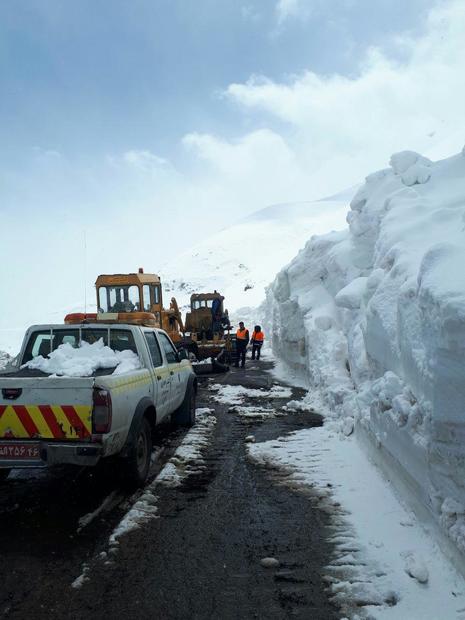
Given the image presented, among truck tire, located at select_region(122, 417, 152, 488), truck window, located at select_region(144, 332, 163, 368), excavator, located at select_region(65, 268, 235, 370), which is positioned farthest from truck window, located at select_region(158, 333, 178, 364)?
excavator, located at select_region(65, 268, 235, 370)

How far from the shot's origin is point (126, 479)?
5078 mm

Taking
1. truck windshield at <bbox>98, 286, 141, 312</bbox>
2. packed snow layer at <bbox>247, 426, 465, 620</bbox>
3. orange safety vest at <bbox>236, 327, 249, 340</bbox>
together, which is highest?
truck windshield at <bbox>98, 286, 141, 312</bbox>

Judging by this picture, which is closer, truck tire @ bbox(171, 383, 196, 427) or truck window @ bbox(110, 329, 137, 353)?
truck window @ bbox(110, 329, 137, 353)

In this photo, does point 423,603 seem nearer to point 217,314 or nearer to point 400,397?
point 400,397

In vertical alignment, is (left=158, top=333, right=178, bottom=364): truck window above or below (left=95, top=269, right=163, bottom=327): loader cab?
below

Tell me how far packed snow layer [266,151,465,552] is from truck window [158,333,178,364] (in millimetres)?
2892

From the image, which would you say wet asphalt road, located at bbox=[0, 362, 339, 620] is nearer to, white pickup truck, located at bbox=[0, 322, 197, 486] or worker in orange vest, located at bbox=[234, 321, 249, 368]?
white pickup truck, located at bbox=[0, 322, 197, 486]

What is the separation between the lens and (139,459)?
528cm

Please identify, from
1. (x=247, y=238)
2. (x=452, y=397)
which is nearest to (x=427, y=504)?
(x=452, y=397)

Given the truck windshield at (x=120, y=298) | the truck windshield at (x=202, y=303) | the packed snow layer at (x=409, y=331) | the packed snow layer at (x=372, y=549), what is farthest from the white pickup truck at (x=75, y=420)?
the truck windshield at (x=202, y=303)

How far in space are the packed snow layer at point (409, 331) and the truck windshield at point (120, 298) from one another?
498cm

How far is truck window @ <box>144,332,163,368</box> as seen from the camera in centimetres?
649

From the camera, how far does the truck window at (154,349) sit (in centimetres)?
649

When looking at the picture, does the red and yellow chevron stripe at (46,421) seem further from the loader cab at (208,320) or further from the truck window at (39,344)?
the loader cab at (208,320)
